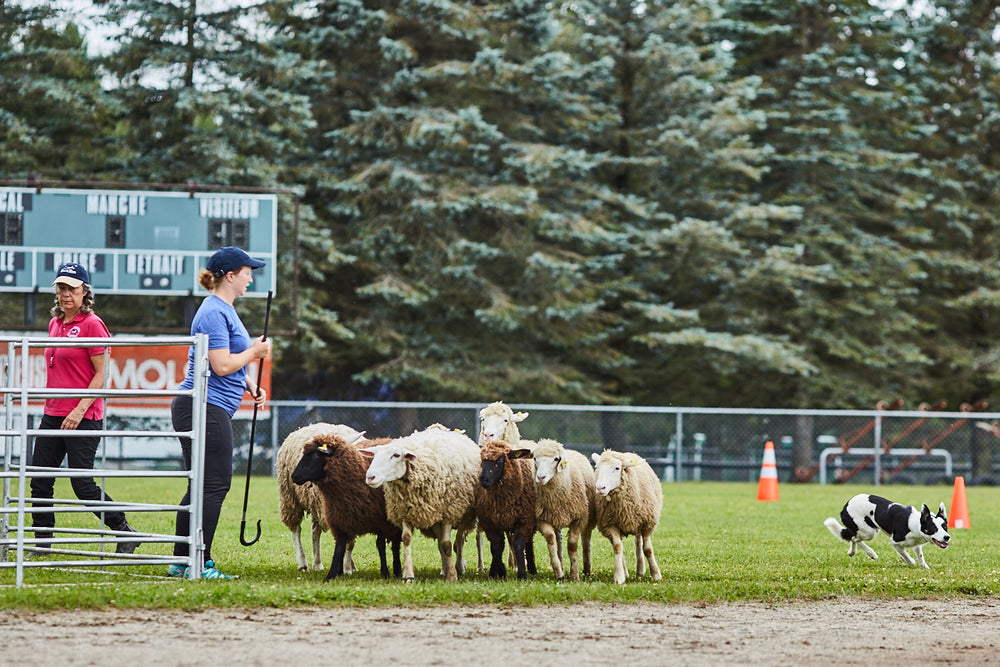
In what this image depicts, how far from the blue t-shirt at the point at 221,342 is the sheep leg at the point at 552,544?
244cm

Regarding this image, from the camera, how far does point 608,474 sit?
9.64 metres

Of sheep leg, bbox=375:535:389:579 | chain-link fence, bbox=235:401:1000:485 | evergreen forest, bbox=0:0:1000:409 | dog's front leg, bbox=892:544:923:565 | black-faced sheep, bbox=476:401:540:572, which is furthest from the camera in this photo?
evergreen forest, bbox=0:0:1000:409

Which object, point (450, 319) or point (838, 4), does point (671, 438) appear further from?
point (838, 4)

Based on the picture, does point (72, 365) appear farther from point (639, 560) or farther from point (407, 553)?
point (639, 560)

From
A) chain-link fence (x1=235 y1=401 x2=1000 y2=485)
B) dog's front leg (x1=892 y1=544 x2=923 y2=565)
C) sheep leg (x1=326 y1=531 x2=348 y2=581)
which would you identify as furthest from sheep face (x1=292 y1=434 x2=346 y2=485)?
chain-link fence (x1=235 y1=401 x2=1000 y2=485)

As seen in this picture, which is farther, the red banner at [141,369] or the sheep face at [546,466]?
the red banner at [141,369]

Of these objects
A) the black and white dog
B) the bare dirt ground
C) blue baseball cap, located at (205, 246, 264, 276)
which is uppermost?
blue baseball cap, located at (205, 246, 264, 276)

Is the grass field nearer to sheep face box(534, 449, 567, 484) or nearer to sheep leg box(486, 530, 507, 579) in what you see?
sheep leg box(486, 530, 507, 579)

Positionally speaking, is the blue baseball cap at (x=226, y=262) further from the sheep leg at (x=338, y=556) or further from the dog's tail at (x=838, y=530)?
the dog's tail at (x=838, y=530)

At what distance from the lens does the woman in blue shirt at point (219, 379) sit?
887 centimetres

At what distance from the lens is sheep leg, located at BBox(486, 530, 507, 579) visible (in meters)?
9.77

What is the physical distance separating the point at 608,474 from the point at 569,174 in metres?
22.8

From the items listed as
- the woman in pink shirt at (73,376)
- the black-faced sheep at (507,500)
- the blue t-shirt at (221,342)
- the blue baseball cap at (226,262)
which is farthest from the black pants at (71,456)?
the black-faced sheep at (507,500)

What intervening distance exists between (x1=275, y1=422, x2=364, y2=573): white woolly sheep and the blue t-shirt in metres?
1.11
